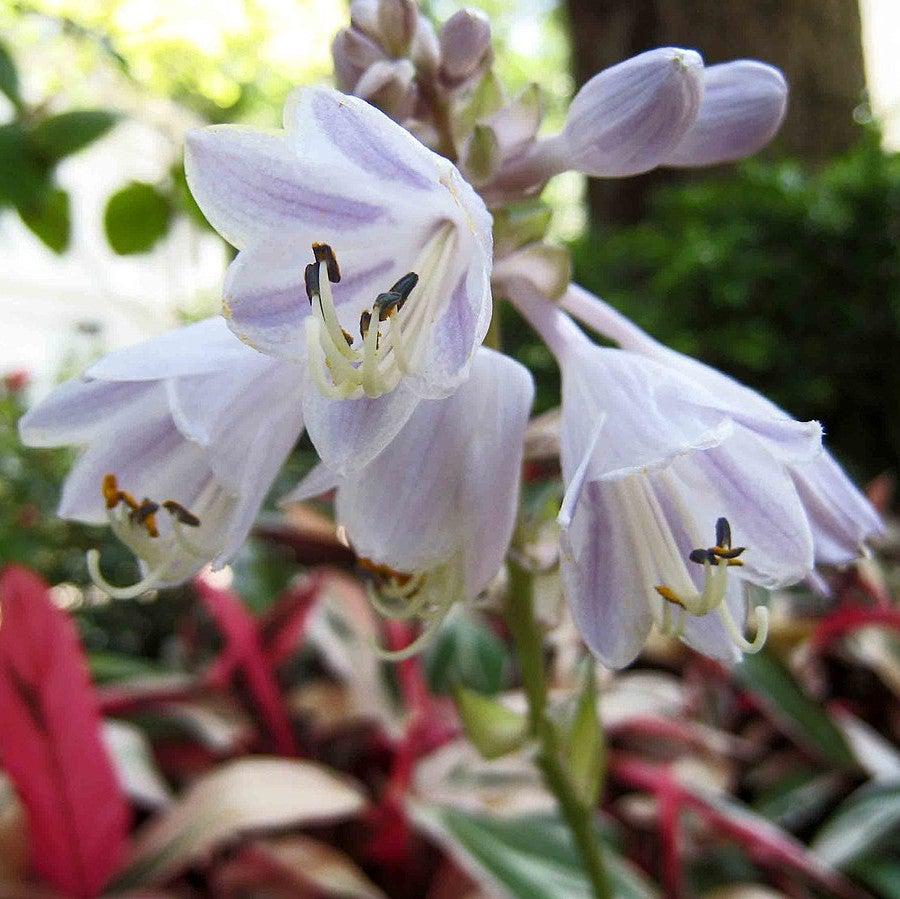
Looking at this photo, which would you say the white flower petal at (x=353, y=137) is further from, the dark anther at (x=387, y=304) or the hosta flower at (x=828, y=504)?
the hosta flower at (x=828, y=504)

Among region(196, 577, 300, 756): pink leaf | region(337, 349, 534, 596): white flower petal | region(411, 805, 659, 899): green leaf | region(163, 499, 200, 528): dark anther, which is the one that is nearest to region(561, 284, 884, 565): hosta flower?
region(337, 349, 534, 596): white flower petal

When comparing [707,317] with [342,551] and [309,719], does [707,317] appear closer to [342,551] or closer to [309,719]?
Answer: [342,551]

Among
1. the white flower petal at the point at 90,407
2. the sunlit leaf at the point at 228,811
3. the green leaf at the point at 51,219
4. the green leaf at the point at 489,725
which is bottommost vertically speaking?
the sunlit leaf at the point at 228,811

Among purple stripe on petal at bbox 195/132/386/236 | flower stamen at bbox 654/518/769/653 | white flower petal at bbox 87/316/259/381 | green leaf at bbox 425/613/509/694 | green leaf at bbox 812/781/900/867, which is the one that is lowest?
green leaf at bbox 812/781/900/867

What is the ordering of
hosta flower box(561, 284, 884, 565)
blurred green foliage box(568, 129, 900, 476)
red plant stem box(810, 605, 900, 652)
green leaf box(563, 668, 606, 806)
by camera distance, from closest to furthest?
hosta flower box(561, 284, 884, 565) < green leaf box(563, 668, 606, 806) < red plant stem box(810, 605, 900, 652) < blurred green foliage box(568, 129, 900, 476)

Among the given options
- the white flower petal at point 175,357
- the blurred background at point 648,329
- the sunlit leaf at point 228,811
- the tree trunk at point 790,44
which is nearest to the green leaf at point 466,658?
the blurred background at point 648,329

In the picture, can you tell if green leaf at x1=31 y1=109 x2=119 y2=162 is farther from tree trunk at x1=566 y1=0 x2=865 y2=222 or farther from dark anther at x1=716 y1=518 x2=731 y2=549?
tree trunk at x1=566 y1=0 x2=865 y2=222

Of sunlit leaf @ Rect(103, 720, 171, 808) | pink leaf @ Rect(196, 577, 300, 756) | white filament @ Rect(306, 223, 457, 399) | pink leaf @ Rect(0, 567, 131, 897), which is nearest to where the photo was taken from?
white filament @ Rect(306, 223, 457, 399)
